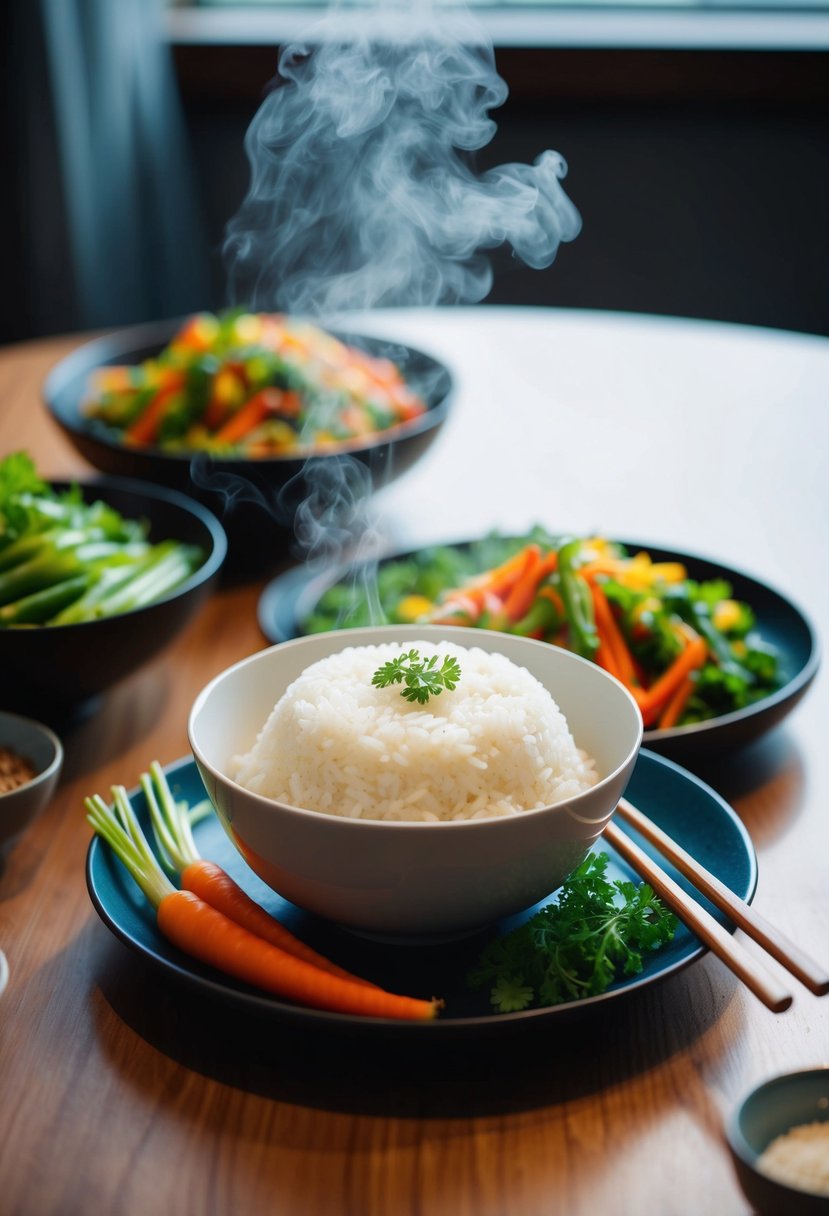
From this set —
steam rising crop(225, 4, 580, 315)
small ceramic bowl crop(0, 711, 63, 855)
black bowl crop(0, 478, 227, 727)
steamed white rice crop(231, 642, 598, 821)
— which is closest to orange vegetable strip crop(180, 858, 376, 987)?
steamed white rice crop(231, 642, 598, 821)

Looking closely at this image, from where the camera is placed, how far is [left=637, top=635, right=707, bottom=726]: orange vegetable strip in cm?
169

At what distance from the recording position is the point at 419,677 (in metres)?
1.24

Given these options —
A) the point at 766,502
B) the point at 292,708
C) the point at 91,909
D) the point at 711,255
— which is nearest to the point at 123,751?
the point at 91,909

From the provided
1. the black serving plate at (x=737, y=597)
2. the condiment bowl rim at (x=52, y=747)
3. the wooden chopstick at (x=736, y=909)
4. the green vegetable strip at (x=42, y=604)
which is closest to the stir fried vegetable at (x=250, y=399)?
the black serving plate at (x=737, y=597)

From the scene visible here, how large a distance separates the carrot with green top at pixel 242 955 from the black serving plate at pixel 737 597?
0.57 meters

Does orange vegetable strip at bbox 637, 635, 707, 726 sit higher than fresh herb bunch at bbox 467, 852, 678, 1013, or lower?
lower

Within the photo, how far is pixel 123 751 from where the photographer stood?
1697mm

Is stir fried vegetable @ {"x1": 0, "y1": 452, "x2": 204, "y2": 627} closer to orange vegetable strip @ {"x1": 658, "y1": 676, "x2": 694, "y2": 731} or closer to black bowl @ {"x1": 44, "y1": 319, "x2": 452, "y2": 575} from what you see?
black bowl @ {"x1": 44, "y1": 319, "x2": 452, "y2": 575}

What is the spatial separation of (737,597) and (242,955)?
3.91ft

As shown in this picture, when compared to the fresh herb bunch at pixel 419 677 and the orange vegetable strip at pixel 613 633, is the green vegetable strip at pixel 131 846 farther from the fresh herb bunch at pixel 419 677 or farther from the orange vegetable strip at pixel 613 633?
the orange vegetable strip at pixel 613 633

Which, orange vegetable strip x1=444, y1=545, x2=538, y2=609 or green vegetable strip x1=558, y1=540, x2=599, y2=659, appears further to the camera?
orange vegetable strip x1=444, y1=545, x2=538, y2=609

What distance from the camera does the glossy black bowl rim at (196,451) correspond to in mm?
2189

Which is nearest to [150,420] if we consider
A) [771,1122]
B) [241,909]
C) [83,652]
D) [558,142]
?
[83,652]

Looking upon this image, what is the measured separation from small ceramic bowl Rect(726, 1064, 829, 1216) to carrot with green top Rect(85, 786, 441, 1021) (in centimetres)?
27
